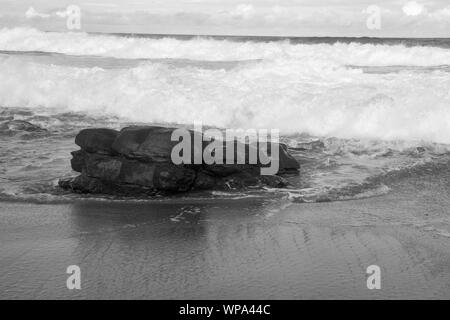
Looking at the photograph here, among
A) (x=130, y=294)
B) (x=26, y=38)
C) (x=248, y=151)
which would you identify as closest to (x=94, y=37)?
(x=26, y=38)

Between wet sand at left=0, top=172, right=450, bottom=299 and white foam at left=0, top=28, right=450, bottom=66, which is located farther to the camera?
white foam at left=0, top=28, right=450, bottom=66

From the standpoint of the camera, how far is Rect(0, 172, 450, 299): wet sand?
5617 millimetres

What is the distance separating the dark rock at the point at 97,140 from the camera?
9219 millimetres

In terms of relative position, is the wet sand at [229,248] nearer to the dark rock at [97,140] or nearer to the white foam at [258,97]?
the dark rock at [97,140]

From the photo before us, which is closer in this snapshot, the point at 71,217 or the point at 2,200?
the point at 71,217

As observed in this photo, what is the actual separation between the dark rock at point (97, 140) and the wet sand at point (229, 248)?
108cm

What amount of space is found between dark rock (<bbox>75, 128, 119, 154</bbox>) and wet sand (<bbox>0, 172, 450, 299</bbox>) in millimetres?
1084

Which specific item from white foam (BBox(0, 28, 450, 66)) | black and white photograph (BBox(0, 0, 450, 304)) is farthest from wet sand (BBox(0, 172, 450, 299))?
white foam (BBox(0, 28, 450, 66))

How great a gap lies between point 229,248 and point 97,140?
11.5 ft

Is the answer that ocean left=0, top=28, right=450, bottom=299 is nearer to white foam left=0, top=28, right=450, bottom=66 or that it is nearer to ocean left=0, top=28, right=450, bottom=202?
ocean left=0, top=28, right=450, bottom=202

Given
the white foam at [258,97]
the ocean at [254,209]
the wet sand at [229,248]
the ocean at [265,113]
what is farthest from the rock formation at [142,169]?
→ the white foam at [258,97]

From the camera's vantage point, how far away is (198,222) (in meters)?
7.65

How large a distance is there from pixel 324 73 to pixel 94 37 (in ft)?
90.1

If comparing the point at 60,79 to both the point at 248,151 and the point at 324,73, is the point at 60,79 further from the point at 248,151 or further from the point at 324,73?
the point at 248,151
